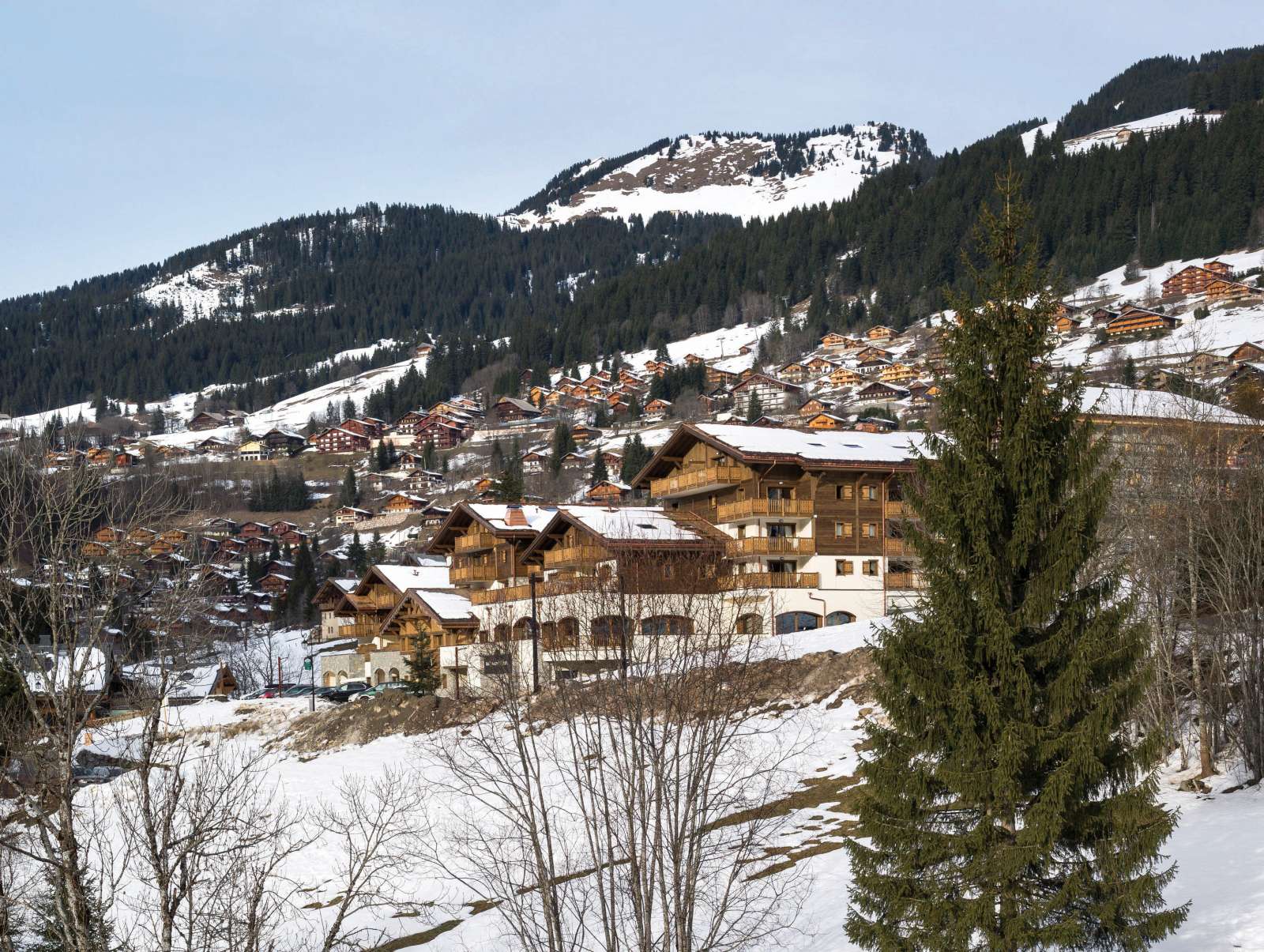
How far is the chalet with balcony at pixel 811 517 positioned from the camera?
178 feet

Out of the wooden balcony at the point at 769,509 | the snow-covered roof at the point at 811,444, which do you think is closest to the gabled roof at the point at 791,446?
the snow-covered roof at the point at 811,444

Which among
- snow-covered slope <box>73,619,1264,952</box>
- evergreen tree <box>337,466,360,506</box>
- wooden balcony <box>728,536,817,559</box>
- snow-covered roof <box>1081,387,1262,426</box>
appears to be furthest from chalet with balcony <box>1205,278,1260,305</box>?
snow-covered slope <box>73,619,1264,952</box>

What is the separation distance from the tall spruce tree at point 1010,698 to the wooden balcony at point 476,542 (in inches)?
1962

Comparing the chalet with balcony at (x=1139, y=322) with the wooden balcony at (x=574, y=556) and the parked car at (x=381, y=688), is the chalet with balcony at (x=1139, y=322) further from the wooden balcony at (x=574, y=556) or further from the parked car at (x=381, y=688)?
the wooden balcony at (x=574, y=556)

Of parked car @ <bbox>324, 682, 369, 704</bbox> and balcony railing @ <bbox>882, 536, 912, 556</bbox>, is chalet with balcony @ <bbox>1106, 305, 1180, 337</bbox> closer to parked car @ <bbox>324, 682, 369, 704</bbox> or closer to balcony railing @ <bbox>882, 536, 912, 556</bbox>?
balcony railing @ <bbox>882, 536, 912, 556</bbox>

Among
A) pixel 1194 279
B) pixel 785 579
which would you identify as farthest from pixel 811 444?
pixel 1194 279

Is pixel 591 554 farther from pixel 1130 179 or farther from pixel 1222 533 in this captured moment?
pixel 1130 179

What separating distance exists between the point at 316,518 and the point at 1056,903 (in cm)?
16911

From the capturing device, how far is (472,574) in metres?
66.7

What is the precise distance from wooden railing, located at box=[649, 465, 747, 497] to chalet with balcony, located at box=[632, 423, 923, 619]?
0.26 feet

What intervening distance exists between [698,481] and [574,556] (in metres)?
10.1

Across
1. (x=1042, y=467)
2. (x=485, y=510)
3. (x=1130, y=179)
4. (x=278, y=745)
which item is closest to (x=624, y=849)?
(x=1042, y=467)

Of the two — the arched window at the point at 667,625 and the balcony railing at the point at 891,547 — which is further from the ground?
the arched window at the point at 667,625

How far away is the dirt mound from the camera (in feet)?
155
